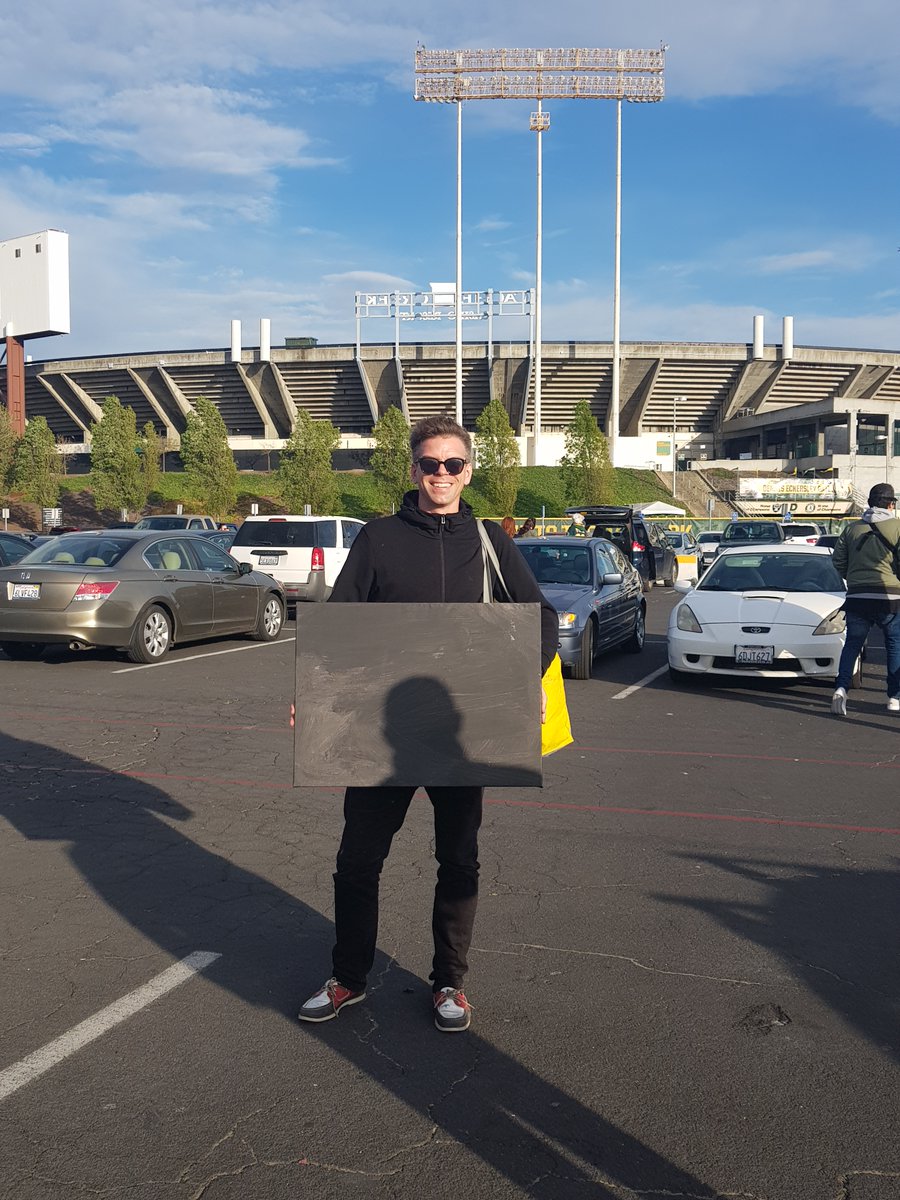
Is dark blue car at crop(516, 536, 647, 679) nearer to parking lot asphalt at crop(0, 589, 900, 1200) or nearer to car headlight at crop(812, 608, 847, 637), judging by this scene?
car headlight at crop(812, 608, 847, 637)

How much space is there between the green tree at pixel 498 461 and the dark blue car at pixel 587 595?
4574cm

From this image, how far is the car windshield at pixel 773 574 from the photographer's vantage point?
1212 cm

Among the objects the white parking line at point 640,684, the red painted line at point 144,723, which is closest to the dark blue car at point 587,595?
the white parking line at point 640,684

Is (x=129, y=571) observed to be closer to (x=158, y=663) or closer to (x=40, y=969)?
(x=158, y=663)

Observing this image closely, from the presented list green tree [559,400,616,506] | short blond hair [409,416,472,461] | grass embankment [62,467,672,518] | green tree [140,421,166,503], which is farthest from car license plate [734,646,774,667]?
green tree [140,421,166,503]

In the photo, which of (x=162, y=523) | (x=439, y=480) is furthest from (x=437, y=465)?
(x=162, y=523)

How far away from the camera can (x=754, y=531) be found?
30219mm

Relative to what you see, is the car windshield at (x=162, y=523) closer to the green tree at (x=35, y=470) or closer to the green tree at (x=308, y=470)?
the green tree at (x=308, y=470)

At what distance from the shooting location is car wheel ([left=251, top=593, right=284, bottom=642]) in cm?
1517

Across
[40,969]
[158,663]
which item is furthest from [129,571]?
[40,969]

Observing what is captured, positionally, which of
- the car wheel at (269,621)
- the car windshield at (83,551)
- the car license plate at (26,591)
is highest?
the car windshield at (83,551)

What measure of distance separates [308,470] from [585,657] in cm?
4858

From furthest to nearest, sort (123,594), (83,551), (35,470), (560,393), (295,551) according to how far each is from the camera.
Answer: (560,393) < (35,470) < (295,551) < (83,551) < (123,594)

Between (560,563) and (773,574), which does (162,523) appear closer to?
(560,563)
